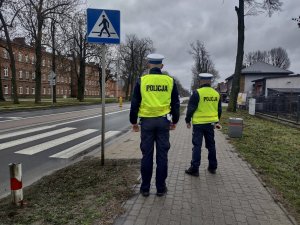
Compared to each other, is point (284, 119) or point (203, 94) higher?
point (203, 94)

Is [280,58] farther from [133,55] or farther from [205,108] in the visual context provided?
[205,108]

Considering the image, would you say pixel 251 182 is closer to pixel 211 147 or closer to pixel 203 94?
pixel 211 147

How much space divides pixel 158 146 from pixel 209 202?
107cm

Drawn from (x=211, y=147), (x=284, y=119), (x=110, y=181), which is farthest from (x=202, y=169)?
(x=284, y=119)

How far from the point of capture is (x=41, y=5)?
31891mm

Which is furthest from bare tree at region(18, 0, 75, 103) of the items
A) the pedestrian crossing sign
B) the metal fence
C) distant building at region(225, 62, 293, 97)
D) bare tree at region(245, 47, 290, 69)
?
bare tree at region(245, 47, 290, 69)

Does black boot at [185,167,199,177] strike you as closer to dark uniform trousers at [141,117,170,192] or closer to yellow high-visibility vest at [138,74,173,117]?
dark uniform trousers at [141,117,170,192]

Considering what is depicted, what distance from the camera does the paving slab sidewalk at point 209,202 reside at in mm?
→ 4152

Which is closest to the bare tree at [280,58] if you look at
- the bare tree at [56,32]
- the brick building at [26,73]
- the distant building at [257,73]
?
the distant building at [257,73]

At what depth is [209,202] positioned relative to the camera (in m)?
4.80

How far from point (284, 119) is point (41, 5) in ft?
77.5

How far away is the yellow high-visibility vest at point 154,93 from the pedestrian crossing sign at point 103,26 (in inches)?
91.0

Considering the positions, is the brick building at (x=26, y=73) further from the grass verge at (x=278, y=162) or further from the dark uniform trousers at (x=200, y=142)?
the dark uniform trousers at (x=200, y=142)

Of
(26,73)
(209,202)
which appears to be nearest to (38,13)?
(209,202)
